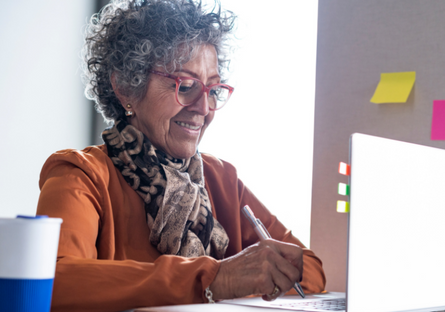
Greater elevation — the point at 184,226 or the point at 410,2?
the point at 410,2

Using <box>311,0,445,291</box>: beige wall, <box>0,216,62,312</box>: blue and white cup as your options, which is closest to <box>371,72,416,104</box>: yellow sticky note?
<box>311,0,445,291</box>: beige wall

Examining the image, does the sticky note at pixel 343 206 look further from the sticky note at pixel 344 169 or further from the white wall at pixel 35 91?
the white wall at pixel 35 91

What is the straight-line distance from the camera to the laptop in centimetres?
67

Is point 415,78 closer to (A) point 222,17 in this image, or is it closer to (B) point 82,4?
(A) point 222,17

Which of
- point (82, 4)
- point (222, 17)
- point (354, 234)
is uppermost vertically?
point (82, 4)

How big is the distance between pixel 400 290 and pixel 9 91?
1.57 m

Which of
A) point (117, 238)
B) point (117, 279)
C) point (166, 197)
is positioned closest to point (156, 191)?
point (166, 197)

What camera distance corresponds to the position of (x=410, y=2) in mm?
1405

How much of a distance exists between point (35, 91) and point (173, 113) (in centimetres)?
91

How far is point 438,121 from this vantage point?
1.33 m

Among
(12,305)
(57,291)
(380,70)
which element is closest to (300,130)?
(380,70)

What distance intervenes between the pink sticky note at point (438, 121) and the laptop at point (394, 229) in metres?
0.47

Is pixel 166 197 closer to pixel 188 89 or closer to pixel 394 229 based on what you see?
pixel 188 89

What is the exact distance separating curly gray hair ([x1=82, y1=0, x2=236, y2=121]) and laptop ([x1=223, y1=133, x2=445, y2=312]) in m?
0.70
